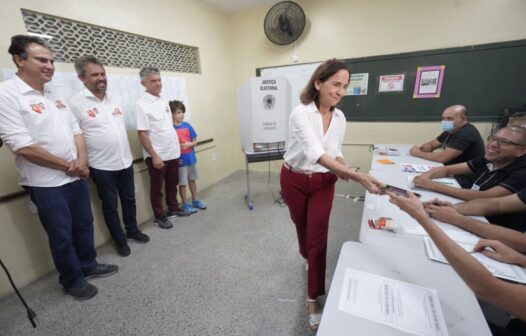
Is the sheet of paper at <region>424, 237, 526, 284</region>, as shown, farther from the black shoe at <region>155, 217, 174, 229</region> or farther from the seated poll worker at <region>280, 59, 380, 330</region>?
the black shoe at <region>155, 217, 174, 229</region>

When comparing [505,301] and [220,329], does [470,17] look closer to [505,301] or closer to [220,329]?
[505,301]

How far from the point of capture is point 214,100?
3637mm

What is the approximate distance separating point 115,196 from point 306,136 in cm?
176

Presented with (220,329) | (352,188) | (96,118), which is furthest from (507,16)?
(96,118)

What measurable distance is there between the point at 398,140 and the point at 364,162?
54cm

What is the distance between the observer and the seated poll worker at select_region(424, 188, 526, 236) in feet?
3.13

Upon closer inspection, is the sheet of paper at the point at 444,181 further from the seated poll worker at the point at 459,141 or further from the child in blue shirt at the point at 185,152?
the child in blue shirt at the point at 185,152

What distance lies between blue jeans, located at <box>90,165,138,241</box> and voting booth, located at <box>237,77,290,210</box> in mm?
1264

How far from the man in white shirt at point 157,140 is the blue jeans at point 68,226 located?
2.41 feet

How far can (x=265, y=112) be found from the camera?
2736 millimetres

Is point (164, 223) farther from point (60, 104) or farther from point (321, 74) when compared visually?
point (321, 74)

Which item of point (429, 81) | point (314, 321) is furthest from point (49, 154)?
point (429, 81)

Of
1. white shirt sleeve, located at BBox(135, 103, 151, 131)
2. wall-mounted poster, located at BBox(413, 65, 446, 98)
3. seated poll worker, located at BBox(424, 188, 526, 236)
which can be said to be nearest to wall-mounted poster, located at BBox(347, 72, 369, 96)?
wall-mounted poster, located at BBox(413, 65, 446, 98)

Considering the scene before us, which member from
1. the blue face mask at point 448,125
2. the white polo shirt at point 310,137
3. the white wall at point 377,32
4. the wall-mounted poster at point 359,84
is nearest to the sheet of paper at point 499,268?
the white polo shirt at point 310,137
